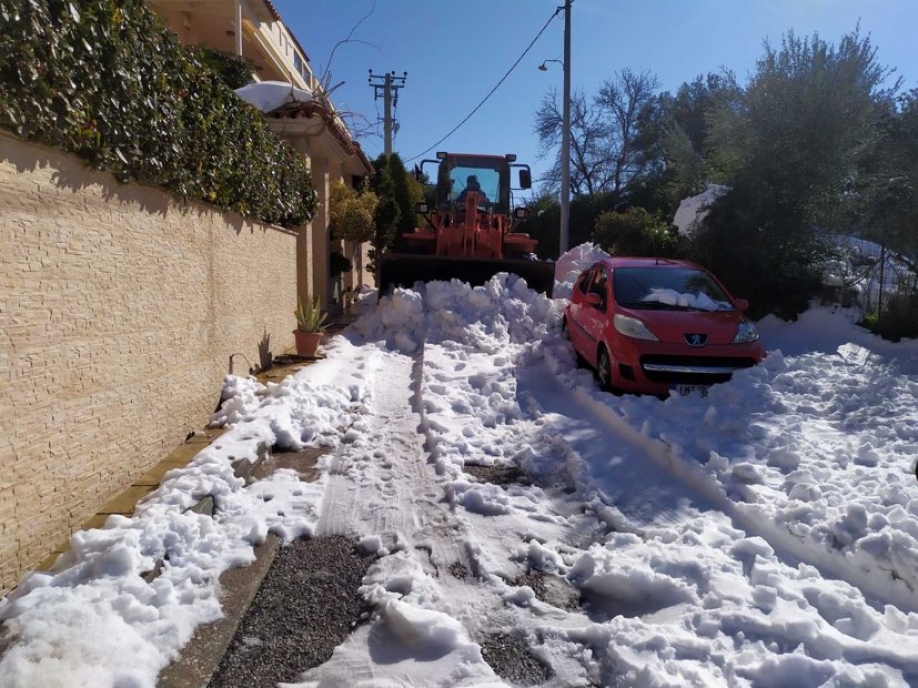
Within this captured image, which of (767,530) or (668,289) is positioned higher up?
(668,289)

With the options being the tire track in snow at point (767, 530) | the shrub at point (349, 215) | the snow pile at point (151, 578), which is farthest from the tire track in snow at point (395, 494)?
the shrub at point (349, 215)

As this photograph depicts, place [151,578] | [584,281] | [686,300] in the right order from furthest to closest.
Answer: [584,281] → [686,300] → [151,578]

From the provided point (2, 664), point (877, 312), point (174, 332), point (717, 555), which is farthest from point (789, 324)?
point (2, 664)

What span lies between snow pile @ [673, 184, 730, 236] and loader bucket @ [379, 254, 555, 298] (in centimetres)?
368

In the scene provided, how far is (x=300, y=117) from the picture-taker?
12031mm

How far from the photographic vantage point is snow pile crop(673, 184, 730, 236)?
14301mm

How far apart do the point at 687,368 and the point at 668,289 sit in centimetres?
153

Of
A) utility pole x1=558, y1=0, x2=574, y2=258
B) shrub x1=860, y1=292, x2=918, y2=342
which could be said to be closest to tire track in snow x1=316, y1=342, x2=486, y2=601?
shrub x1=860, y1=292, x2=918, y2=342

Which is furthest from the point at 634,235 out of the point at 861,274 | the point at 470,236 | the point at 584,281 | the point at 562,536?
the point at 562,536

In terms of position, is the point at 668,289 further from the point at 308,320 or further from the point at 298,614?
the point at 298,614

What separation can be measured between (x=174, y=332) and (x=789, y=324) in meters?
10.9

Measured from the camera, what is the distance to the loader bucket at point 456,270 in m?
13.2

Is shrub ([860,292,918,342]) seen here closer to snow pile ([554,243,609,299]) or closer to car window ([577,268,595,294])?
car window ([577,268,595,294])

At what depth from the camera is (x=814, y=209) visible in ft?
41.2
